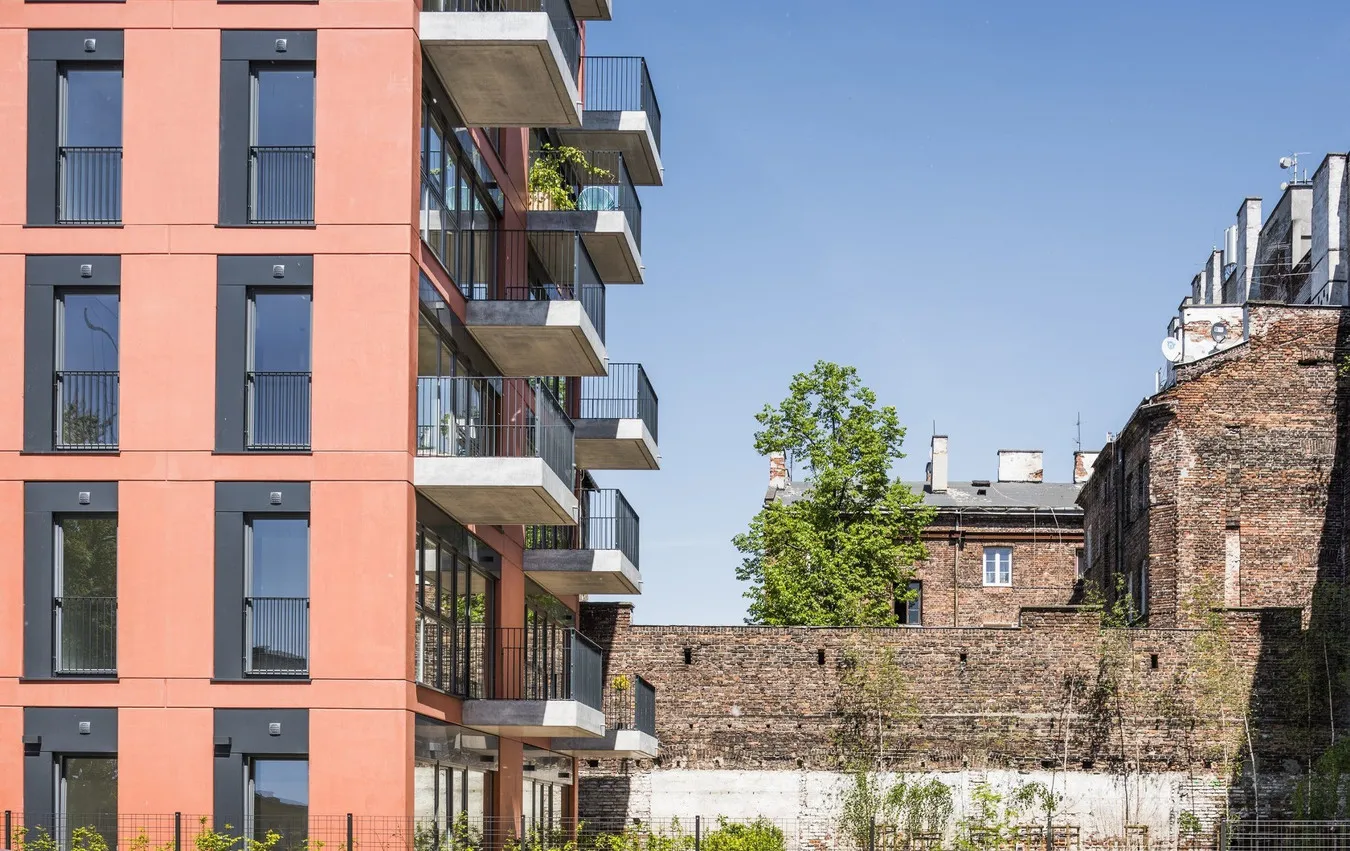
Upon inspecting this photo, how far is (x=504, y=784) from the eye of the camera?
26000 mm

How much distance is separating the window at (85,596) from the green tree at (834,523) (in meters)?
29.9

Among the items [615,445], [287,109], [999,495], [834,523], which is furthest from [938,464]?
[287,109]

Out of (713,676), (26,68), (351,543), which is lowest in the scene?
(713,676)

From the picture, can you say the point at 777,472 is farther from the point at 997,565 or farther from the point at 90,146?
the point at 90,146

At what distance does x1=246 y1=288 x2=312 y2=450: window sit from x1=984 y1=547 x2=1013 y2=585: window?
39.7m

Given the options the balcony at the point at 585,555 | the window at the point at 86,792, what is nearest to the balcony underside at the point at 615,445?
the balcony at the point at 585,555

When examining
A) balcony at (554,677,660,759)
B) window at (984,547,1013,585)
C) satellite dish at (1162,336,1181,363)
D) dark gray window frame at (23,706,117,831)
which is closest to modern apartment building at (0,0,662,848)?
dark gray window frame at (23,706,117,831)

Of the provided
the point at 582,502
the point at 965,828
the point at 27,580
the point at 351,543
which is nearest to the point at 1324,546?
the point at 965,828

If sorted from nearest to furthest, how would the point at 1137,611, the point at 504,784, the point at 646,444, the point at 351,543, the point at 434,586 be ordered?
the point at 351,543
the point at 434,586
the point at 504,784
the point at 646,444
the point at 1137,611

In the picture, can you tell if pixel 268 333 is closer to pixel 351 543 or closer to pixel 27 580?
pixel 351 543

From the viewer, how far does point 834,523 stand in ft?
167

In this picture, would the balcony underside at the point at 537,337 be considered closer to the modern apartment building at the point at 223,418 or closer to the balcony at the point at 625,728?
the modern apartment building at the point at 223,418

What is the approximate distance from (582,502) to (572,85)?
9524mm

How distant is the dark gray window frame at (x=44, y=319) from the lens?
2036 centimetres
